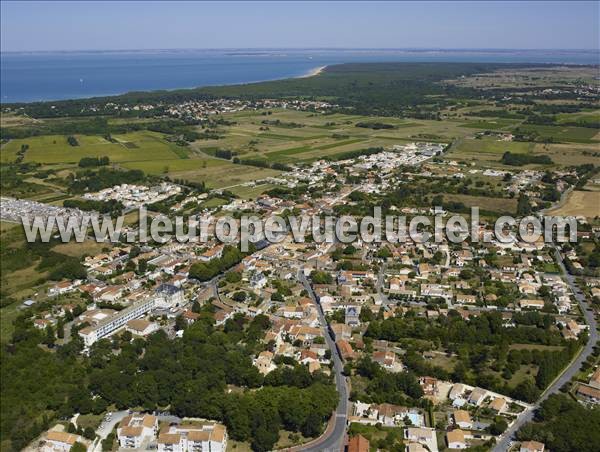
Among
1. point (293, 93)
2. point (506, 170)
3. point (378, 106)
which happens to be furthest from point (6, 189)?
point (293, 93)

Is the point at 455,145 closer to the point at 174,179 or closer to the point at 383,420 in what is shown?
the point at 174,179

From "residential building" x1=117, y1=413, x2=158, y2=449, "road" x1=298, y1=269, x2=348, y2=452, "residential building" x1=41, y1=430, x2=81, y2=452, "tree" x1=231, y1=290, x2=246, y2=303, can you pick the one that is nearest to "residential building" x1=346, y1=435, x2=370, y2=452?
"road" x1=298, y1=269, x2=348, y2=452

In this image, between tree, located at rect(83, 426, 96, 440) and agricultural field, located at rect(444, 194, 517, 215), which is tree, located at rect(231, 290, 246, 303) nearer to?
tree, located at rect(83, 426, 96, 440)

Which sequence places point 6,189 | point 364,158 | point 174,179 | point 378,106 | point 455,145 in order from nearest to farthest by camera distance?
point 6,189, point 174,179, point 364,158, point 455,145, point 378,106

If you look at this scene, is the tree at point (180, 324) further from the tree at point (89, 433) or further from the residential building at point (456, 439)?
the residential building at point (456, 439)

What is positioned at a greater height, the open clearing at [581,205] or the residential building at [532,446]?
the open clearing at [581,205]

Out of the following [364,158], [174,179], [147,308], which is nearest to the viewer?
[147,308]

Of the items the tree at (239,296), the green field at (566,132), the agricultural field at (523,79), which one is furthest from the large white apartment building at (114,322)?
the agricultural field at (523,79)

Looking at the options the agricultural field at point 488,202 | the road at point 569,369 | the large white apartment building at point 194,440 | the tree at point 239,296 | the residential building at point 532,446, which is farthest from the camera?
the agricultural field at point 488,202

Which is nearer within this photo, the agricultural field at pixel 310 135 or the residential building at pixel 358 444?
the residential building at pixel 358 444

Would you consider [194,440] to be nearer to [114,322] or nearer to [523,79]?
[114,322]
